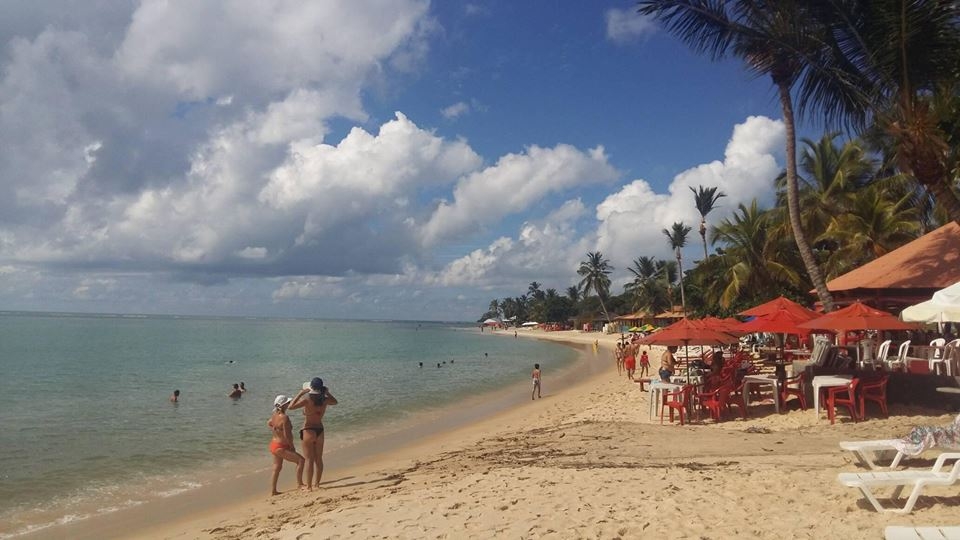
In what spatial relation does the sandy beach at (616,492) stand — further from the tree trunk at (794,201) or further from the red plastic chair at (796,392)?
the tree trunk at (794,201)

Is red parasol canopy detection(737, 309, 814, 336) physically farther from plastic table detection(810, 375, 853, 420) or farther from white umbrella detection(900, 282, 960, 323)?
white umbrella detection(900, 282, 960, 323)

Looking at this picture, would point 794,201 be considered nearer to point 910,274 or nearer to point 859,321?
point 910,274

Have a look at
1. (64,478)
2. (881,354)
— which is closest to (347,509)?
(64,478)

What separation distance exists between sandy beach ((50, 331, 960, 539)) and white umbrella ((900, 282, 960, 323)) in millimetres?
1508

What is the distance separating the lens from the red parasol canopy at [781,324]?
36.8ft

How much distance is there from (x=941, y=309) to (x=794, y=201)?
6.78 metres

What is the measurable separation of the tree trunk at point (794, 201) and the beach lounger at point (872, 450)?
7.16 m

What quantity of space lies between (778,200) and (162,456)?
3045 centimetres

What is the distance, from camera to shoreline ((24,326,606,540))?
7.91m

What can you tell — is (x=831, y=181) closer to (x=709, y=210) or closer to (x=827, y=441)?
(x=709, y=210)

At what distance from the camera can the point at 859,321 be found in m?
9.49

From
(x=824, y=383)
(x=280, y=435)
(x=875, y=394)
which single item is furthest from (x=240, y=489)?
(x=875, y=394)

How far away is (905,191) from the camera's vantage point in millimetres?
24172

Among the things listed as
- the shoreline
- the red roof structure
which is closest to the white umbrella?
the red roof structure
